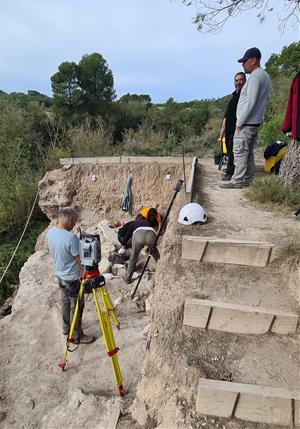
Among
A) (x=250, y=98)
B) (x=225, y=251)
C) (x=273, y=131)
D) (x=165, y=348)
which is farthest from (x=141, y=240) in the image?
(x=273, y=131)

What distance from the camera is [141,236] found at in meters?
5.91

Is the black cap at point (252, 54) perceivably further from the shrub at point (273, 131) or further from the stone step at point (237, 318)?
the shrub at point (273, 131)

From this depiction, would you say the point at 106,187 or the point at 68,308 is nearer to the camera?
the point at 68,308

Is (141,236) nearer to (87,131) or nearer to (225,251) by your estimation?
(225,251)

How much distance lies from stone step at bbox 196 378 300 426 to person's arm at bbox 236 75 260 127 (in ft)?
12.3

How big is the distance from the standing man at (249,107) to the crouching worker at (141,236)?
6.31 feet

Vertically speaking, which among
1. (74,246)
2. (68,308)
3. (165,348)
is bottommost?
(68,308)

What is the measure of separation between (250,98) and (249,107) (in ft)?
0.41

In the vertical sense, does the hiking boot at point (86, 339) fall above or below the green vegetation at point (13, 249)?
above

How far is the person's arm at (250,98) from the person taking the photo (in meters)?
4.55

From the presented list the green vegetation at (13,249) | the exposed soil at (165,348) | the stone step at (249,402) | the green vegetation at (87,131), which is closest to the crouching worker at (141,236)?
the exposed soil at (165,348)

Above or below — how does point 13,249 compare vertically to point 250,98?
below

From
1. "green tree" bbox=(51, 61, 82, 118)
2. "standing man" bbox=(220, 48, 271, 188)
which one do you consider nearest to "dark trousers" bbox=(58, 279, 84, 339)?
"standing man" bbox=(220, 48, 271, 188)

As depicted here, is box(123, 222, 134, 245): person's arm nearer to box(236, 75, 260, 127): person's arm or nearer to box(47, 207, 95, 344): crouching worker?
box(47, 207, 95, 344): crouching worker
